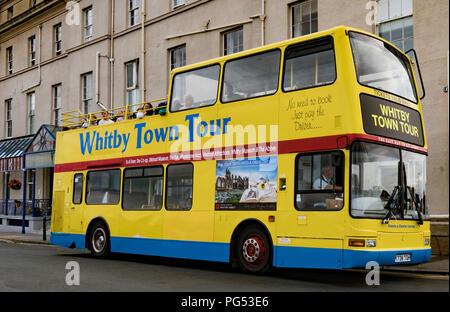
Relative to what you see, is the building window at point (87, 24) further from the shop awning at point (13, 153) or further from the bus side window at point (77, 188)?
the bus side window at point (77, 188)

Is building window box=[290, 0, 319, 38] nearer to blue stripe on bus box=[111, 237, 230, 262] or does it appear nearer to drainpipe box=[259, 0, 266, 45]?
drainpipe box=[259, 0, 266, 45]

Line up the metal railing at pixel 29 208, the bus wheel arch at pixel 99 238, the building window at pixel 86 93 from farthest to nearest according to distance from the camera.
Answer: the metal railing at pixel 29 208, the building window at pixel 86 93, the bus wheel arch at pixel 99 238

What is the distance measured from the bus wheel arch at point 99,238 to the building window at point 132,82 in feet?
33.3

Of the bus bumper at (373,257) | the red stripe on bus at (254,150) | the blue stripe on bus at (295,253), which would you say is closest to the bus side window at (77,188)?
the red stripe on bus at (254,150)

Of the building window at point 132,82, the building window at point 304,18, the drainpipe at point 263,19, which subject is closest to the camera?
the building window at point 304,18

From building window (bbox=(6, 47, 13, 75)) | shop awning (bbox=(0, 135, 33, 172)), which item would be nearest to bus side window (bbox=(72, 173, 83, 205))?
shop awning (bbox=(0, 135, 33, 172))

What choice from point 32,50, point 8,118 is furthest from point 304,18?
point 8,118

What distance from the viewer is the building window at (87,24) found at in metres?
27.5

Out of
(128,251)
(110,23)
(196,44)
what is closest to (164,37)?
(196,44)

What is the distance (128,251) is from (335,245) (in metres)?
6.12

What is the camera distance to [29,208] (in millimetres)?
29016

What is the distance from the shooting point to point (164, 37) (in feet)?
75.5

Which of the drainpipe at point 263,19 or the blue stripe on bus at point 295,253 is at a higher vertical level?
the drainpipe at point 263,19

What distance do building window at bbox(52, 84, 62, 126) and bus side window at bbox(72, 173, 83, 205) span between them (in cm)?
1446
